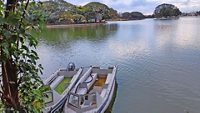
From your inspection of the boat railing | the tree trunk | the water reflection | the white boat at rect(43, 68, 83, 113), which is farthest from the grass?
the water reflection

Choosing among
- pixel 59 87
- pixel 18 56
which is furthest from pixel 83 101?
pixel 18 56

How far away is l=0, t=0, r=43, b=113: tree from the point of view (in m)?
1.77

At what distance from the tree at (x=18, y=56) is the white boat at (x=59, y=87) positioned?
6.83 metres

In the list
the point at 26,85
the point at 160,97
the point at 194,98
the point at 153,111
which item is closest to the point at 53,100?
the point at 153,111

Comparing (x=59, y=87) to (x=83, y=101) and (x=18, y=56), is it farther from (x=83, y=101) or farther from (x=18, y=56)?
(x=18, y=56)

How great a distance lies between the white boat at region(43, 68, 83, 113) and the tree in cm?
683

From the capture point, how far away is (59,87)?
48.6ft

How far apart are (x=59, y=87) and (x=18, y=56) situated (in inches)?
513

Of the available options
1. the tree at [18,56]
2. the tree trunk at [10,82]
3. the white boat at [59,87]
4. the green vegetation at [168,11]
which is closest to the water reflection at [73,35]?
the white boat at [59,87]

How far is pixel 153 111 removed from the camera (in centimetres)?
1343

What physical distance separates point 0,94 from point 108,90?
12.1 m

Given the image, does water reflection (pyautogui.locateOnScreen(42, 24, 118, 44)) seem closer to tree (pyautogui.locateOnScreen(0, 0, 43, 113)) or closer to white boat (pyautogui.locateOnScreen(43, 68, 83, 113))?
white boat (pyautogui.locateOnScreen(43, 68, 83, 113))

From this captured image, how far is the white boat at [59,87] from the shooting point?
10903mm

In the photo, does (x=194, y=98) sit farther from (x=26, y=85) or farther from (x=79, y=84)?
(x=26, y=85)
